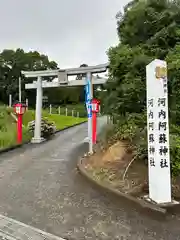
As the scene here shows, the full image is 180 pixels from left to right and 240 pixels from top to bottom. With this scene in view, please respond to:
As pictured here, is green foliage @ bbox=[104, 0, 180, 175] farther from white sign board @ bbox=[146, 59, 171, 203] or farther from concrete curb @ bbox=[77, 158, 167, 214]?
white sign board @ bbox=[146, 59, 171, 203]

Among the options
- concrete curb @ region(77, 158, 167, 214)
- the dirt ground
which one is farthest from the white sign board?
the dirt ground

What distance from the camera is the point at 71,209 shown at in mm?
5363

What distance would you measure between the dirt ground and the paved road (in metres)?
0.38

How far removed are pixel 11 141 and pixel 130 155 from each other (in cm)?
754

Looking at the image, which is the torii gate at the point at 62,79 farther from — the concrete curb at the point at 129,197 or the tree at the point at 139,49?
the concrete curb at the point at 129,197

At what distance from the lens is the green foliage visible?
786 cm

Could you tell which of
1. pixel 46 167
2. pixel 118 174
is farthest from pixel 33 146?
pixel 118 174

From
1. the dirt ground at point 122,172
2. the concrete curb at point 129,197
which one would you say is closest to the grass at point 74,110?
the dirt ground at point 122,172

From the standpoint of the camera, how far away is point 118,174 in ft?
22.9

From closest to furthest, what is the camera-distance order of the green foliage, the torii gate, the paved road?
the paved road → the green foliage → the torii gate

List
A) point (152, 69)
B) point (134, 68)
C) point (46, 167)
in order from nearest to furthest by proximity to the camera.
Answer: point (152, 69)
point (134, 68)
point (46, 167)

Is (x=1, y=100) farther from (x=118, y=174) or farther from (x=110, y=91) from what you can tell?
(x=118, y=174)

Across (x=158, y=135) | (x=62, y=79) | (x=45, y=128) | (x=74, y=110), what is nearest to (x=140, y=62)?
(x=158, y=135)

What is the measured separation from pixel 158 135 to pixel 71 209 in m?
1.98
